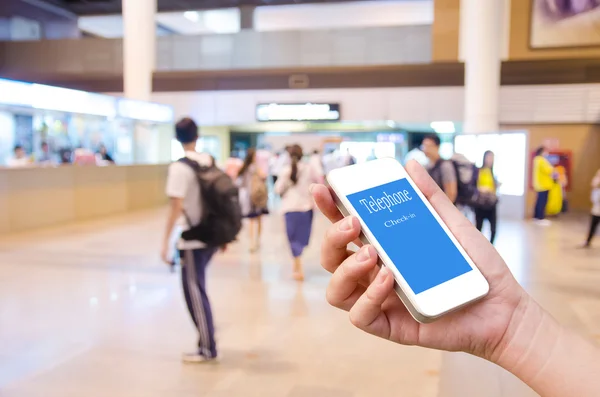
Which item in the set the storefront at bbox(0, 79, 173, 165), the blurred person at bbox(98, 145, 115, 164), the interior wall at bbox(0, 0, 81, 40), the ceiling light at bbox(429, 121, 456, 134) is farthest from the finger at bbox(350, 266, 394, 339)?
the interior wall at bbox(0, 0, 81, 40)

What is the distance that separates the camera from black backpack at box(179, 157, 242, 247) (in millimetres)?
3803

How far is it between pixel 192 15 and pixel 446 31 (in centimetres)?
1278

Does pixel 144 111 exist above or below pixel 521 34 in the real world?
below

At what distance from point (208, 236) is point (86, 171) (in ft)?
29.6

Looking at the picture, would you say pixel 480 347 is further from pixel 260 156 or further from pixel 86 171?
pixel 86 171

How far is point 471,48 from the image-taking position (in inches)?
544

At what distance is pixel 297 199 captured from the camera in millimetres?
6562

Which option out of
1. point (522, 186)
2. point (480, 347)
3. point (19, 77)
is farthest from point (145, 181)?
point (480, 347)

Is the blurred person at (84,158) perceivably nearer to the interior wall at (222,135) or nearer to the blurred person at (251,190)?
the blurred person at (251,190)

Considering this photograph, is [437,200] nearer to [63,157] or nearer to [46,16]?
[63,157]

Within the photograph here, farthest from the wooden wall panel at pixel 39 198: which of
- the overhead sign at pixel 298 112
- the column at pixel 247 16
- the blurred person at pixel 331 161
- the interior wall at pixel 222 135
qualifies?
the column at pixel 247 16

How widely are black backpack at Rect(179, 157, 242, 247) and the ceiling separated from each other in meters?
17.8

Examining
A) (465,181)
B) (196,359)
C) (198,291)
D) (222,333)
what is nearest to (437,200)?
(198,291)

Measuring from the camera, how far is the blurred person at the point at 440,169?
6.12 m
